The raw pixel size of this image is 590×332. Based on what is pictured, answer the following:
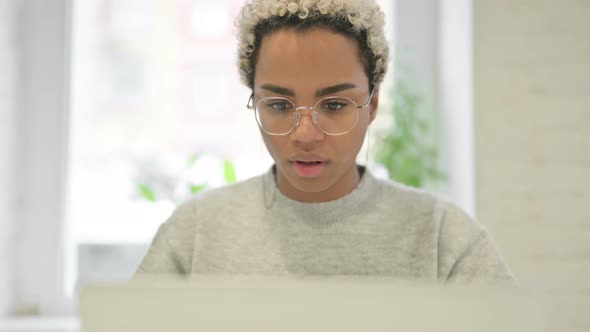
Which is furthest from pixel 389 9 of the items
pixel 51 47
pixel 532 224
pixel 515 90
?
pixel 51 47

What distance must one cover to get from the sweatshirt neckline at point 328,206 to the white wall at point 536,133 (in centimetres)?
89

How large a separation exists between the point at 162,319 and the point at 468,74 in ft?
5.56

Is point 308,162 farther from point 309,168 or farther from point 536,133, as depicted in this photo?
point 536,133

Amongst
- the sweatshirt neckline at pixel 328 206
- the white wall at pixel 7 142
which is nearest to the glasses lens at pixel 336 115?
the sweatshirt neckline at pixel 328 206

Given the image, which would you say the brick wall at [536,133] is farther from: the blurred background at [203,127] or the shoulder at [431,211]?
the shoulder at [431,211]

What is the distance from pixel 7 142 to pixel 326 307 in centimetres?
189

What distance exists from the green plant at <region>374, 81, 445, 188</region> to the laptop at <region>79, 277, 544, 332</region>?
1548 millimetres

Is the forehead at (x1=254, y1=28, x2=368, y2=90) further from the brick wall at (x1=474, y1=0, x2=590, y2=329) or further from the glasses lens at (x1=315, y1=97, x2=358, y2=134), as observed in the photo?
the brick wall at (x1=474, y1=0, x2=590, y2=329)

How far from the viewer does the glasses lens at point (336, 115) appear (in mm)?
944

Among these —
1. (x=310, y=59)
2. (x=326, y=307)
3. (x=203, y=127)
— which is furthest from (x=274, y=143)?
(x=203, y=127)

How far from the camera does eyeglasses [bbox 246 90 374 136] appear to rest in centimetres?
94

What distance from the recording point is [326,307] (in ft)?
1.46

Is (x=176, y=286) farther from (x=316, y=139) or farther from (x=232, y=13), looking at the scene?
(x=232, y=13)

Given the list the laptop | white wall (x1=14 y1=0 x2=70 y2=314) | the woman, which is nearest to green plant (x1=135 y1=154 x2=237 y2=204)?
white wall (x1=14 y1=0 x2=70 y2=314)
